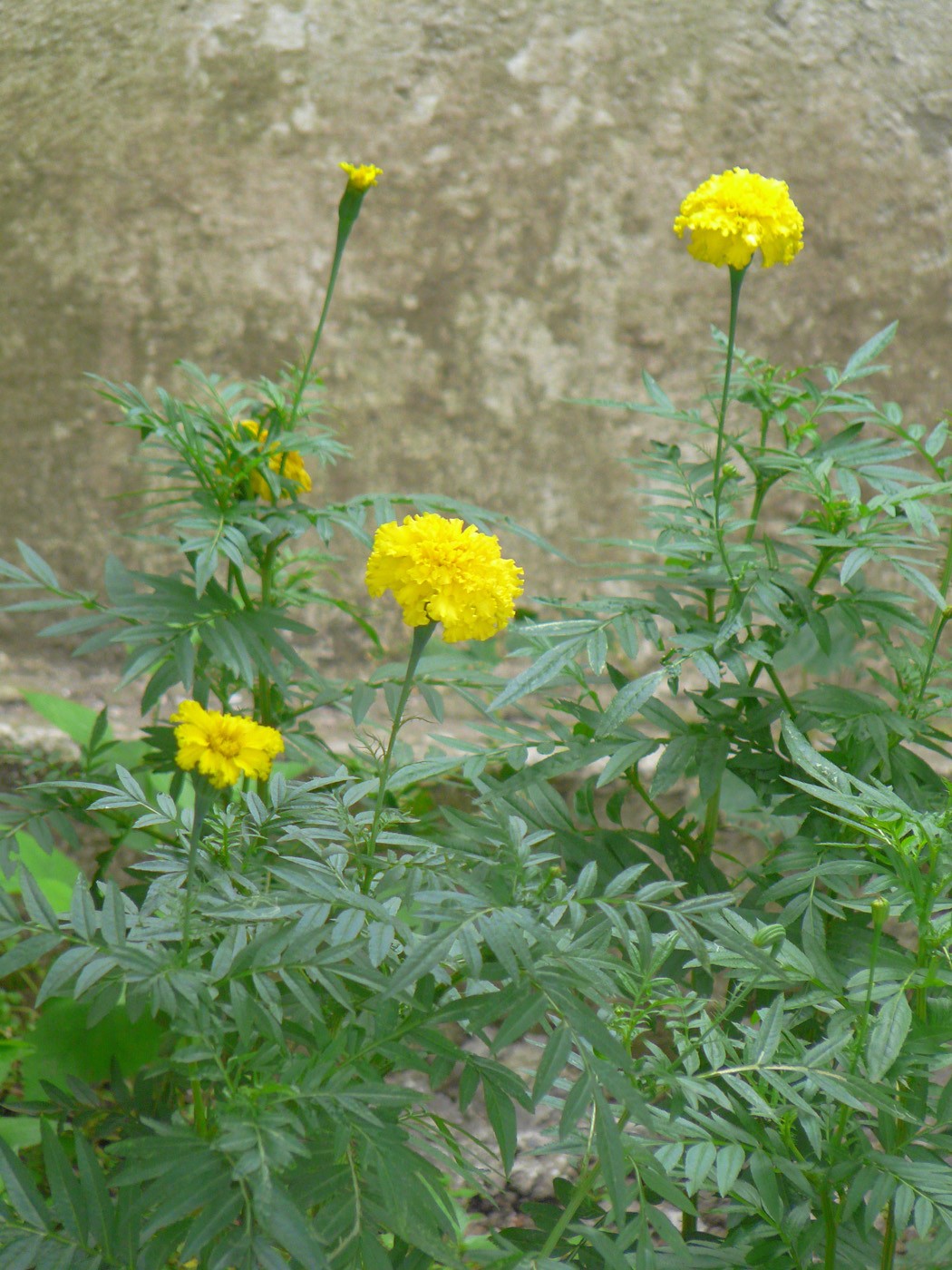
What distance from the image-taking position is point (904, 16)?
260cm

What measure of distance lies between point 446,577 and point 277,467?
63 cm

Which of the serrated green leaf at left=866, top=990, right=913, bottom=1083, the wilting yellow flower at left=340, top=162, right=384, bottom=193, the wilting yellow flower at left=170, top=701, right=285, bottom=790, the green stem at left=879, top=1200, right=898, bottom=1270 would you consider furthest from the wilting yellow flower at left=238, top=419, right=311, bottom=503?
the green stem at left=879, top=1200, right=898, bottom=1270

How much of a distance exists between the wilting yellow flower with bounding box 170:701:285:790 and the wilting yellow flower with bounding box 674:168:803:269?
0.83 m

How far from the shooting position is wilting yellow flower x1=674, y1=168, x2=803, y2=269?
1.24 meters

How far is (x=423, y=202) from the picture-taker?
2.54 m

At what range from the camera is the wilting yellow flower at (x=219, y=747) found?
837mm

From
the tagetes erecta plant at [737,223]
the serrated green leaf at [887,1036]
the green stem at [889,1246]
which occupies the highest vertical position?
the tagetes erecta plant at [737,223]

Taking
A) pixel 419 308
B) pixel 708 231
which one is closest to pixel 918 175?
pixel 419 308

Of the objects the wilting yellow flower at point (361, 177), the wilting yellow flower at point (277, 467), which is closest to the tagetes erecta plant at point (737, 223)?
the wilting yellow flower at point (361, 177)

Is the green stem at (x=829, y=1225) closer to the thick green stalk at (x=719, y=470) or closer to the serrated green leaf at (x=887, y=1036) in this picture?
the serrated green leaf at (x=887, y=1036)

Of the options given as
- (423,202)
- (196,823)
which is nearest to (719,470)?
(196,823)

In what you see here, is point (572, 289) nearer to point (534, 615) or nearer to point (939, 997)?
point (534, 615)

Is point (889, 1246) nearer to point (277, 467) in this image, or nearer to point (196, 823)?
point (196, 823)

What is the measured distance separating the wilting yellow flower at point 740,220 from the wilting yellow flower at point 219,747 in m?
0.83
